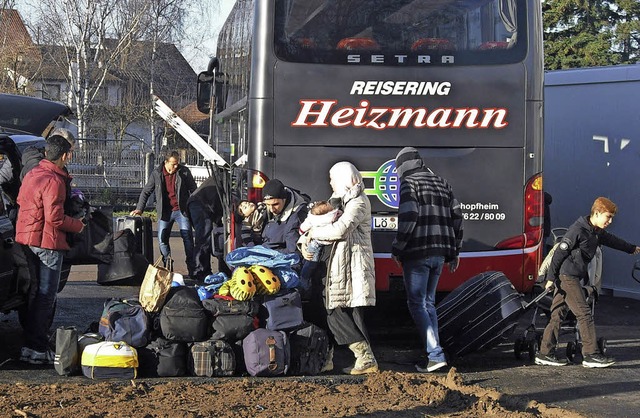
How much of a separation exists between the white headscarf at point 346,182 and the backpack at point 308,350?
1.12 meters

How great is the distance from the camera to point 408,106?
9.81 m

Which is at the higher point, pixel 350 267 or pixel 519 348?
pixel 350 267

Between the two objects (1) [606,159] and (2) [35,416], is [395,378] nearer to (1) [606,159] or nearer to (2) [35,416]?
(2) [35,416]

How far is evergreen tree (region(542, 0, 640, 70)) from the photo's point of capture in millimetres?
31859

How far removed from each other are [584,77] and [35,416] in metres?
9.83

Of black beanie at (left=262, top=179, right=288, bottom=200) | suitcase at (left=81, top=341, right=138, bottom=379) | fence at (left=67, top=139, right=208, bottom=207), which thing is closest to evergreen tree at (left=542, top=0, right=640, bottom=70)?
fence at (left=67, top=139, right=208, bottom=207)

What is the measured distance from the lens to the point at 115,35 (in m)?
45.2

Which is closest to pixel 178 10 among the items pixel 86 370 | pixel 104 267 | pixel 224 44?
pixel 224 44

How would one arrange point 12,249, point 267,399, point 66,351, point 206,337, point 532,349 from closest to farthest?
point 267,399 < point 66,351 < point 206,337 < point 12,249 < point 532,349

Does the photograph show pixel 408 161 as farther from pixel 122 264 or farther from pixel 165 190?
pixel 165 190

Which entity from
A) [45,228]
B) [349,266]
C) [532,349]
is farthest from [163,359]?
[532,349]

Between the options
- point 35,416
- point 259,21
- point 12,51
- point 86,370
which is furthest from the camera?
point 12,51

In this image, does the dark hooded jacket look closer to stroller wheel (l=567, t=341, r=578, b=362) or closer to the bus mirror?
the bus mirror

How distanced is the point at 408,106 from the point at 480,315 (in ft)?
7.08
